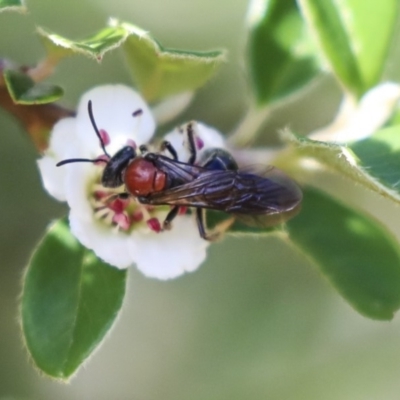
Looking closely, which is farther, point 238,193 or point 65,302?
point 238,193

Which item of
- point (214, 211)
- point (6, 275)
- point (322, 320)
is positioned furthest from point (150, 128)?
point (322, 320)

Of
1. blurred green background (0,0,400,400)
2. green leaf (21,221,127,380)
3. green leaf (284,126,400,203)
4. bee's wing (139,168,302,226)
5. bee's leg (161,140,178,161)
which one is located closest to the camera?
green leaf (284,126,400,203)

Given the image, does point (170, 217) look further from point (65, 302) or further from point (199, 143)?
point (65, 302)

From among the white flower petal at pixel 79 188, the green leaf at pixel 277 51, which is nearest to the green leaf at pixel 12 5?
the white flower petal at pixel 79 188

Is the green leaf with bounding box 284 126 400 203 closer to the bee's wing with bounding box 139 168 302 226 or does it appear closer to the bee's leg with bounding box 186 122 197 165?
the bee's wing with bounding box 139 168 302 226

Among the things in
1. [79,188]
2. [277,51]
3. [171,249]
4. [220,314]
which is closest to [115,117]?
[79,188]

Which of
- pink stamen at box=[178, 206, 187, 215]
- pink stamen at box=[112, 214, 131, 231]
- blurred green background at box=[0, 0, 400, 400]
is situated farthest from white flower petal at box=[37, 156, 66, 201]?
blurred green background at box=[0, 0, 400, 400]

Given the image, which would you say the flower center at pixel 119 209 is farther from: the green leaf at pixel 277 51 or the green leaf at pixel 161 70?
the green leaf at pixel 277 51
